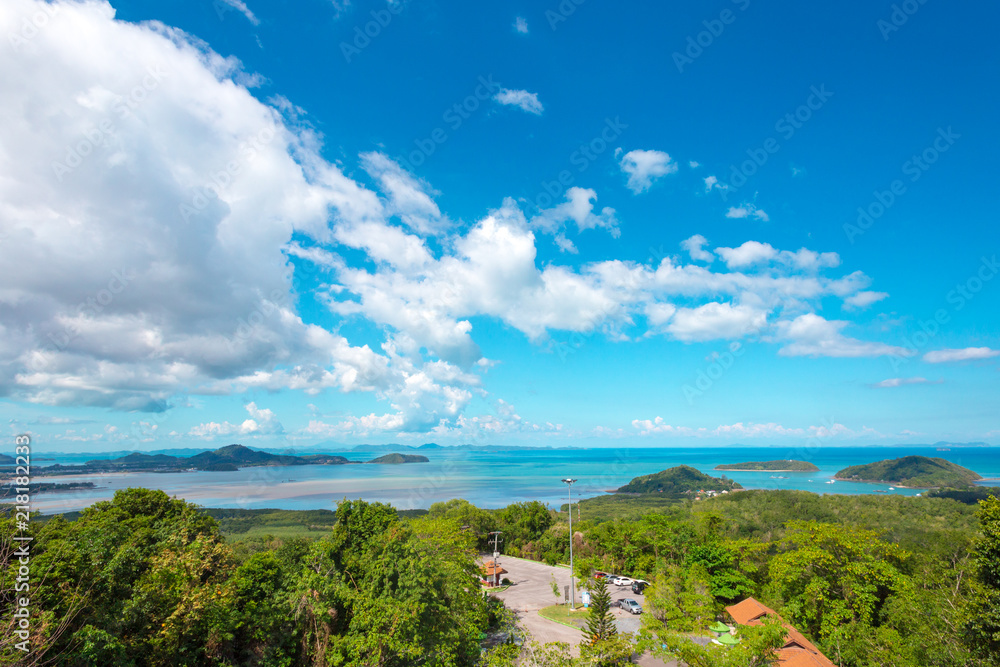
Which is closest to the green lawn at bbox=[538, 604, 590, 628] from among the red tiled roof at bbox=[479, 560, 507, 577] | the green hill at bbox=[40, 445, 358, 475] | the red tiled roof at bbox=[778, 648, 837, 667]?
the red tiled roof at bbox=[479, 560, 507, 577]

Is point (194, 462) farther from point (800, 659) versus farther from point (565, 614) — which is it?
point (800, 659)

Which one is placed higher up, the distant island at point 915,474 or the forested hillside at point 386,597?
the forested hillside at point 386,597

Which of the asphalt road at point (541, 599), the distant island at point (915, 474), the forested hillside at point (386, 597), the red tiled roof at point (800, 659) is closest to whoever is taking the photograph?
Answer: the forested hillside at point (386, 597)

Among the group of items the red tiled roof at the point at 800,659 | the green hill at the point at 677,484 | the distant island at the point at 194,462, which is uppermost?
the red tiled roof at the point at 800,659

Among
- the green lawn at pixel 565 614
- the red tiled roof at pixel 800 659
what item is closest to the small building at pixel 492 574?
the green lawn at pixel 565 614

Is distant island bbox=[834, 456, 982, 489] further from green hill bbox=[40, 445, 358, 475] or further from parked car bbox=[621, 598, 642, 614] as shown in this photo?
green hill bbox=[40, 445, 358, 475]

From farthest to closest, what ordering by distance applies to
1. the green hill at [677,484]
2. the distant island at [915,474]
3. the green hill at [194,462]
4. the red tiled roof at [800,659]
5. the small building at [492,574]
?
the green hill at [194,462]
the green hill at [677,484]
the distant island at [915,474]
the small building at [492,574]
the red tiled roof at [800,659]

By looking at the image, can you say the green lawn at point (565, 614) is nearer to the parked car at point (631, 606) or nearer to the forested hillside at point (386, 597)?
the parked car at point (631, 606)

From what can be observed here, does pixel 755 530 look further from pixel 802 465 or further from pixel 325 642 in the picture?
pixel 802 465
